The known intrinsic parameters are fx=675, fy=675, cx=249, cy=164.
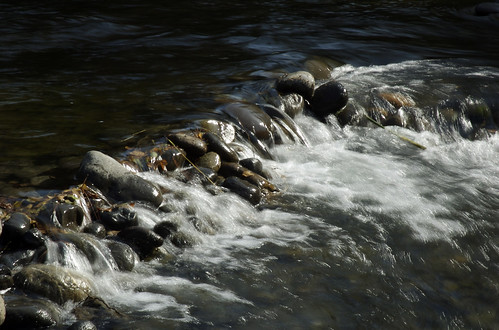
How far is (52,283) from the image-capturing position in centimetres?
414

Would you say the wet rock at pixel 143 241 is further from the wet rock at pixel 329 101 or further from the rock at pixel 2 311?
the wet rock at pixel 329 101

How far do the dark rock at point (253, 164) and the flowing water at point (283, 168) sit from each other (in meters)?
0.25

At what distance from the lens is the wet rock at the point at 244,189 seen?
233 inches

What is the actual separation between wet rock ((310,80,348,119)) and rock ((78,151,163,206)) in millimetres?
3081

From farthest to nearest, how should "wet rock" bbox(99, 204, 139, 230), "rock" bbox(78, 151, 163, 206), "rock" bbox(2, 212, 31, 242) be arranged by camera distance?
1. "rock" bbox(78, 151, 163, 206)
2. "wet rock" bbox(99, 204, 139, 230)
3. "rock" bbox(2, 212, 31, 242)

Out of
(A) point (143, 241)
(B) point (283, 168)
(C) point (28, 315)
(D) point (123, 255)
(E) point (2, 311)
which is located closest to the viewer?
(E) point (2, 311)

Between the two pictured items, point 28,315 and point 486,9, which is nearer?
point 28,315

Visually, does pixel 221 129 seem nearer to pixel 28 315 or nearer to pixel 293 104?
pixel 293 104

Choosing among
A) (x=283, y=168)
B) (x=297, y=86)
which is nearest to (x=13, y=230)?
(x=283, y=168)

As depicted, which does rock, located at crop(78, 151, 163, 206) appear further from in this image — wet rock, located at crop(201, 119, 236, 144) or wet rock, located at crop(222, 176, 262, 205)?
wet rock, located at crop(201, 119, 236, 144)

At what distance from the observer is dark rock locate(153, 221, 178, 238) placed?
514 centimetres

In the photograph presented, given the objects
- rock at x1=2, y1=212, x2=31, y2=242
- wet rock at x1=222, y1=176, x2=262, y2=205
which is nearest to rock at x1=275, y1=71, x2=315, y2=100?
wet rock at x1=222, y1=176, x2=262, y2=205

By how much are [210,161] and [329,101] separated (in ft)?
7.60

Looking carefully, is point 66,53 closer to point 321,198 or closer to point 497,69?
point 321,198
